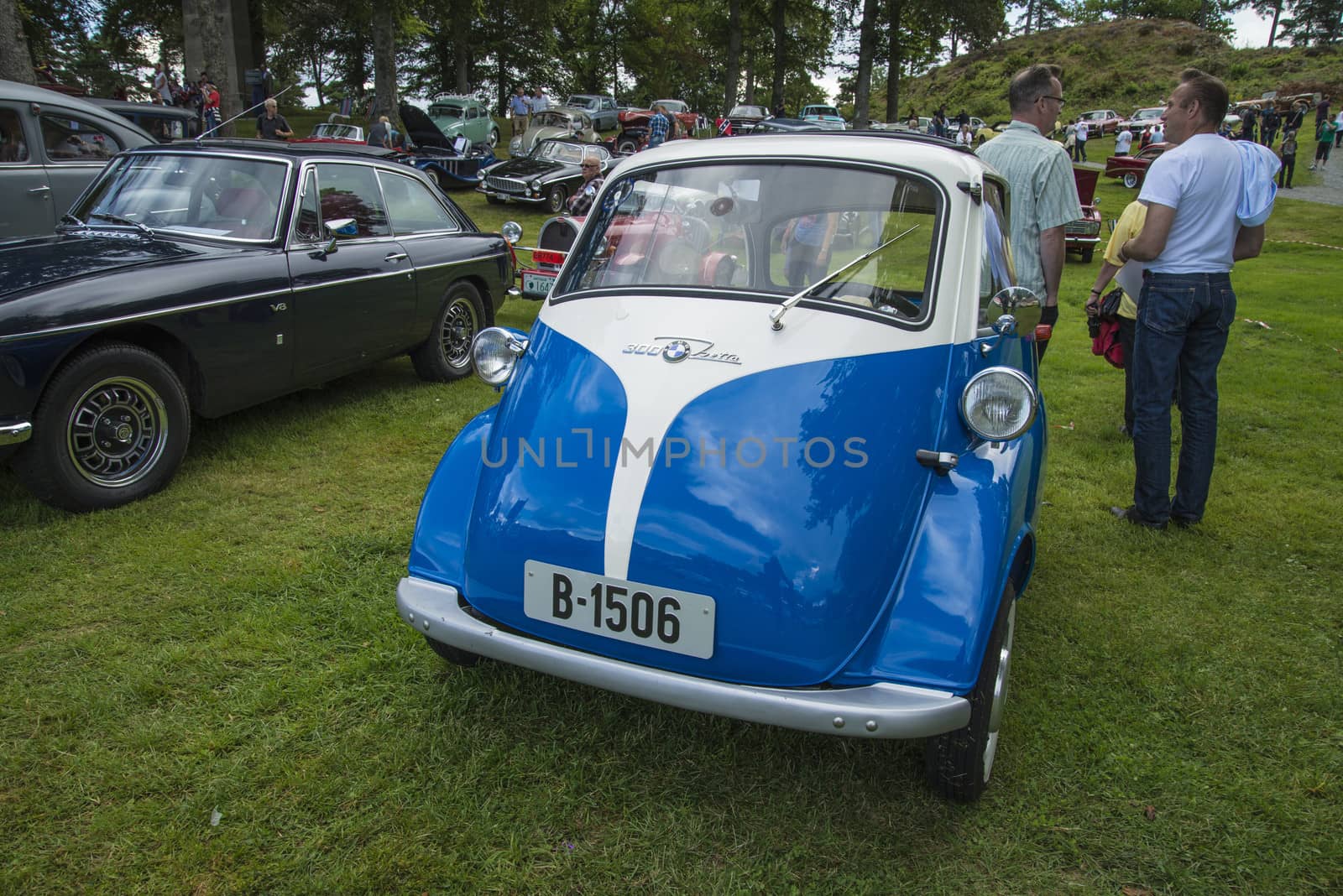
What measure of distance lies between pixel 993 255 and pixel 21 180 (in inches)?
312

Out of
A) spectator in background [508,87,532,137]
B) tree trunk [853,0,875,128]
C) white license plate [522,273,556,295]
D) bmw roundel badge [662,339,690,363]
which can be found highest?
tree trunk [853,0,875,128]

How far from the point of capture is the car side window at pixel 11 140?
284 inches

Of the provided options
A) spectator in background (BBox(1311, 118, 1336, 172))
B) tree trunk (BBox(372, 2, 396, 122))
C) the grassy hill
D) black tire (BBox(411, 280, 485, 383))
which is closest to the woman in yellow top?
black tire (BBox(411, 280, 485, 383))

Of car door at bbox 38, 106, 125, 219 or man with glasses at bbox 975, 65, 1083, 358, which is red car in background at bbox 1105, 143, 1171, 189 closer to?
man with glasses at bbox 975, 65, 1083, 358

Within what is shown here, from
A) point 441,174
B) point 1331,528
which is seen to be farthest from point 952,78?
point 1331,528

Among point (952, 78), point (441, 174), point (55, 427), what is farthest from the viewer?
point (952, 78)

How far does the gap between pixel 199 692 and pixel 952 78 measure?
72.8m

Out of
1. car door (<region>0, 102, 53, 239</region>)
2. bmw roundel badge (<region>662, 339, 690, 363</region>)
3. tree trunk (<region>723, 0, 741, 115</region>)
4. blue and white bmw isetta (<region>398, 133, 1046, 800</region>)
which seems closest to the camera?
blue and white bmw isetta (<region>398, 133, 1046, 800</region>)

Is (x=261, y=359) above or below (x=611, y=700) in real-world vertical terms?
above

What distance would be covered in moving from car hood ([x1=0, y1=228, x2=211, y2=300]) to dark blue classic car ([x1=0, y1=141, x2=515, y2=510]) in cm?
2

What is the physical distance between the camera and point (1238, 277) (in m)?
12.8

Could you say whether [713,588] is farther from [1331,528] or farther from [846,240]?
[1331,528]

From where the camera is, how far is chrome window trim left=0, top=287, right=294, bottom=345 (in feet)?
12.6

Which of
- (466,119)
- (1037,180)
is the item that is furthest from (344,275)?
(466,119)
